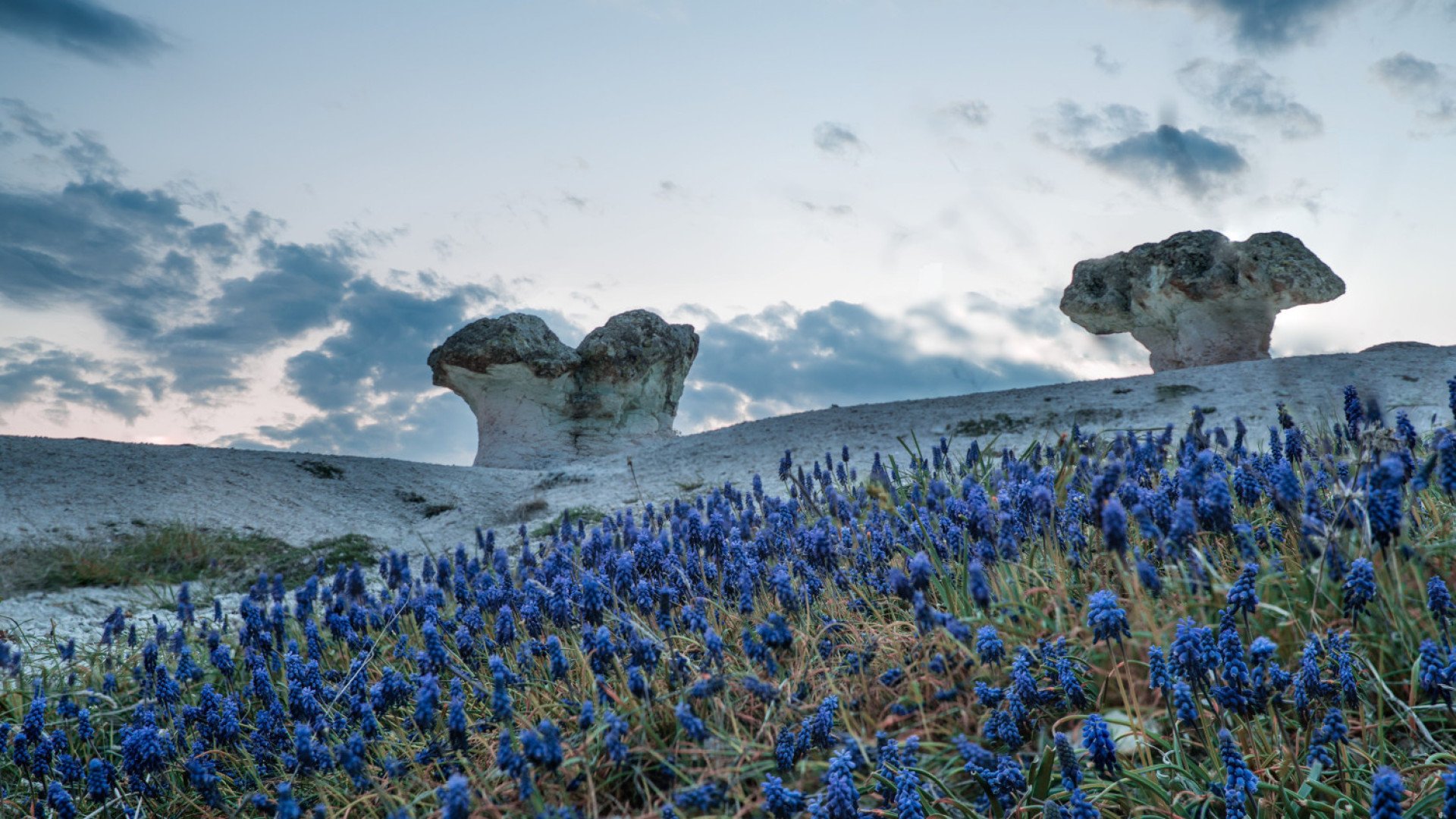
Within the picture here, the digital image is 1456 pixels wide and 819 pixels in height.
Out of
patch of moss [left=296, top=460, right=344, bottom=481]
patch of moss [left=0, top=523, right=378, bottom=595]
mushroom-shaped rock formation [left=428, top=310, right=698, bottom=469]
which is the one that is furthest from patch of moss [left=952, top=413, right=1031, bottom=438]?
mushroom-shaped rock formation [left=428, top=310, right=698, bottom=469]

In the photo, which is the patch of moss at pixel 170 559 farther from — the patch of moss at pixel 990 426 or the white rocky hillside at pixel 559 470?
the patch of moss at pixel 990 426

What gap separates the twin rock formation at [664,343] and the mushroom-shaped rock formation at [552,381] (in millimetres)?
24

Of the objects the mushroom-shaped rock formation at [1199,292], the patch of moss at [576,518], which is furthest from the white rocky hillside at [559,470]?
the mushroom-shaped rock formation at [1199,292]

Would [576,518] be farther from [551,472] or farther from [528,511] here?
[551,472]

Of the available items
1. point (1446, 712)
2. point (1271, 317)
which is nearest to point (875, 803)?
point (1446, 712)

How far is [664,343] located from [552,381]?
2.37 m

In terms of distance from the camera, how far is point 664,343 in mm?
17734

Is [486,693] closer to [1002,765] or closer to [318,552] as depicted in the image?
[1002,765]

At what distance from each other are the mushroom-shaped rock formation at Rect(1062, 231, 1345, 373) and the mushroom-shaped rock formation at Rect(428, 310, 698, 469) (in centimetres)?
838

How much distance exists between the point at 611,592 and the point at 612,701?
0.83m

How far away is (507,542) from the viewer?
7.79 metres

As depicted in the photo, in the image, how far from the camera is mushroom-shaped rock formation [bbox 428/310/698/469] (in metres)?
16.6

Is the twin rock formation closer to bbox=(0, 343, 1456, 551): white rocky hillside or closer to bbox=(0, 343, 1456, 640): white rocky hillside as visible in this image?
bbox=(0, 343, 1456, 551): white rocky hillside

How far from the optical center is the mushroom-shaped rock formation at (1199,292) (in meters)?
14.3
